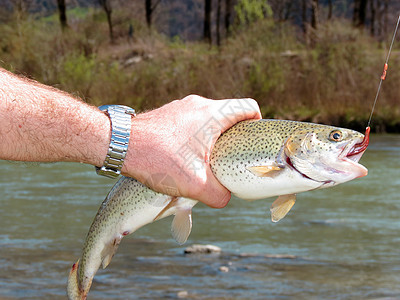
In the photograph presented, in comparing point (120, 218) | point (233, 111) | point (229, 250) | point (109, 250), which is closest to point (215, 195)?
point (233, 111)

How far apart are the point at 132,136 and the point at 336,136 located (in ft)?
2.10

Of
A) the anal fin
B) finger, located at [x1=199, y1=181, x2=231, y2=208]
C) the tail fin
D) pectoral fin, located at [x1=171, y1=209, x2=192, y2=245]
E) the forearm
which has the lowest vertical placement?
the tail fin

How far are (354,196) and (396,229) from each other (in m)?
2.28

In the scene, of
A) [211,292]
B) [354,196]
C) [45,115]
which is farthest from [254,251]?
[45,115]

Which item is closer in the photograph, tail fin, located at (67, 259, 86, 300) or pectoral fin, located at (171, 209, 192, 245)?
pectoral fin, located at (171, 209, 192, 245)

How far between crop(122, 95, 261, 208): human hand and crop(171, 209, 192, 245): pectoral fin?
13cm

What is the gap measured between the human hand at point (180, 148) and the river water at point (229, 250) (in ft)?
4.64

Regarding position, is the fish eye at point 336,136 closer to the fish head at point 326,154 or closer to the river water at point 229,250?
the fish head at point 326,154

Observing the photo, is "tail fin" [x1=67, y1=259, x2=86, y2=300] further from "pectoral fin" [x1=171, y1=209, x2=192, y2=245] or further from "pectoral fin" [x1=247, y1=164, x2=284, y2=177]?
"pectoral fin" [x1=247, y1=164, x2=284, y2=177]

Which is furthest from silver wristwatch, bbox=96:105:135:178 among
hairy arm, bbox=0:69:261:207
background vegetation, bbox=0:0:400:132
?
background vegetation, bbox=0:0:400:132

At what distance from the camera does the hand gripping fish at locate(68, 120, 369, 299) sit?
7.77ft

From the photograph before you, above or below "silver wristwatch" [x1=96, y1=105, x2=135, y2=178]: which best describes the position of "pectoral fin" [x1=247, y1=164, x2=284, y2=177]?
below

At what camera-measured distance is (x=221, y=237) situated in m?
7.43

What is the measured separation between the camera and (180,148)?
7.95ft
